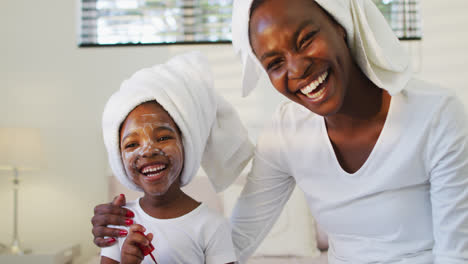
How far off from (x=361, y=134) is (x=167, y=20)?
96.5 inches

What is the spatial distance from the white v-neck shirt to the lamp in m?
2.07

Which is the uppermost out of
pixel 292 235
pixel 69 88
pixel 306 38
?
pixel 306 38

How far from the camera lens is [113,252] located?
3.78 feet

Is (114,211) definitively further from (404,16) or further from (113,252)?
(404,16)

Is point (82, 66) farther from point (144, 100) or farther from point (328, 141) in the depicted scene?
point (328, 141)

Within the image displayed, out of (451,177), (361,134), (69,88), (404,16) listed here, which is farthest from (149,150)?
(404,16)

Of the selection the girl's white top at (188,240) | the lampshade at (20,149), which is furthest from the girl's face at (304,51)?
the lampshade at (20,149)

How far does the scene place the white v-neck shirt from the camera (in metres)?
1.04

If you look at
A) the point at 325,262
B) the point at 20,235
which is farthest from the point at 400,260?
the point at 20,235

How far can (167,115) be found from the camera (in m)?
1.16

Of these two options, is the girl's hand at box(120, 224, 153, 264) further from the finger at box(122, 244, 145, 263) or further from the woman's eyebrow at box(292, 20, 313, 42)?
the woman's eyebrow at box(292, 20, 313, 42)

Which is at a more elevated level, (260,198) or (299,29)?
(299,29)

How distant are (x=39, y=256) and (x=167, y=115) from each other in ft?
6.14

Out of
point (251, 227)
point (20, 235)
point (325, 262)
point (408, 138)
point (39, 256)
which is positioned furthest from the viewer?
point (20, 235)
